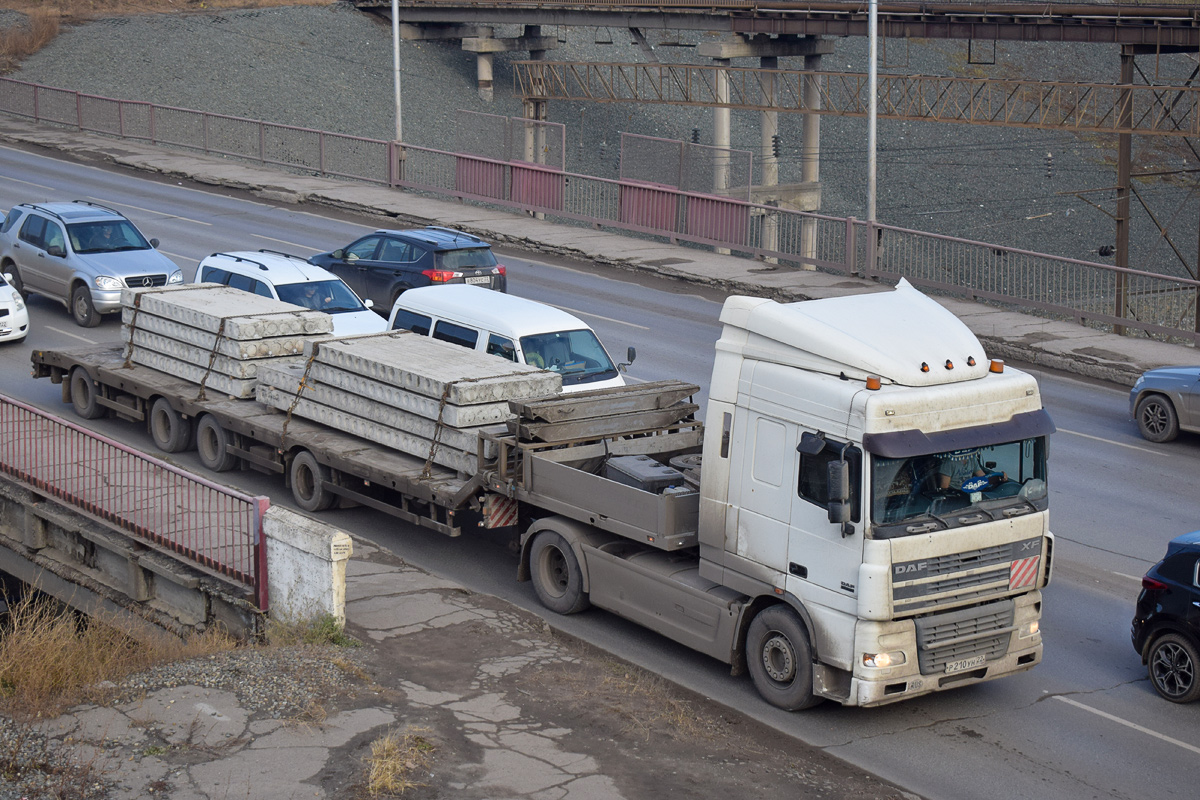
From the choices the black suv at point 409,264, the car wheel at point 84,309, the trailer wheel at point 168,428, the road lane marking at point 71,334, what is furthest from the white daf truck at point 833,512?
the car wheel at point 84,309

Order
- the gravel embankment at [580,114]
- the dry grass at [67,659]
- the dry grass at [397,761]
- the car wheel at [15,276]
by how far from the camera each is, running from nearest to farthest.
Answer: the dry grass at [397,761], the dry grass at [67,659], the car wheel at [15,276], the gravel embankment at [580,114]

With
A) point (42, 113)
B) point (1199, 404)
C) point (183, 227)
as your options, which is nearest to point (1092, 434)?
point (1199, 404)

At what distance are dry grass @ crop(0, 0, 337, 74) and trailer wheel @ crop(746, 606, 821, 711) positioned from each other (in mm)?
54833

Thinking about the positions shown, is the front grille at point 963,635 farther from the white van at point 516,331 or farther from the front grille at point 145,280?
the front grille at point 145,280

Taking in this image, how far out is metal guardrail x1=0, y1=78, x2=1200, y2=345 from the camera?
2531 centimetres

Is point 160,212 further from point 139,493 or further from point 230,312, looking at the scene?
point 139,493

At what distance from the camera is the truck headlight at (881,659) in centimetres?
976

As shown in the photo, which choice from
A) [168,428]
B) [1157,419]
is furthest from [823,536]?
[1157,419]

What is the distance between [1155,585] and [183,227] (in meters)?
25.0

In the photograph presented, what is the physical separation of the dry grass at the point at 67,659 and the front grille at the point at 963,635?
5.62m

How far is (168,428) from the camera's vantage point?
1658cm

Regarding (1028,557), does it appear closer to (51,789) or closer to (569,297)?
(51,789)

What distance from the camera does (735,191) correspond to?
120 ft

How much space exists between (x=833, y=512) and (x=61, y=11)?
2576 inches
